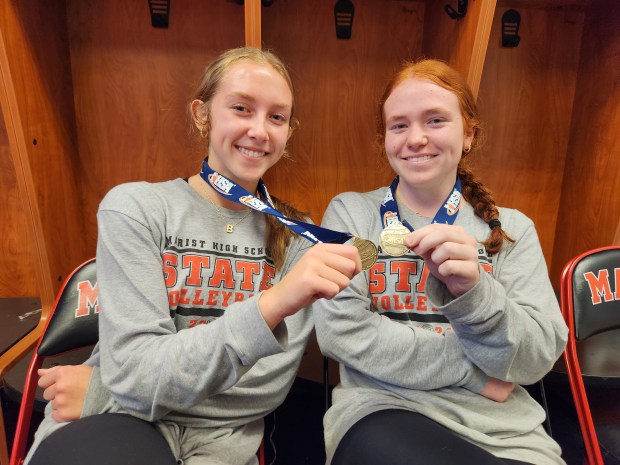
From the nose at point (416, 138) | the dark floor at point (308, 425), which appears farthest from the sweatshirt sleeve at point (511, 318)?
the dark floor at point (308, 425)

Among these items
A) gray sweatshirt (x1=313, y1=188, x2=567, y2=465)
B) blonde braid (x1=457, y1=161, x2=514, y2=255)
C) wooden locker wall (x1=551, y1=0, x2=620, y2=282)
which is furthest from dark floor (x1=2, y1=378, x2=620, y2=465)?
blonde braid (x1=457, y1=161, x2=514, y2=255)

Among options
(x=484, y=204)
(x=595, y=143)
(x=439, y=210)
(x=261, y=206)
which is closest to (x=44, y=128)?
(x=261, y=206)

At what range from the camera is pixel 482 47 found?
4.66ft

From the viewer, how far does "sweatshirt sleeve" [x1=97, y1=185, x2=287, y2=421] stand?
757mm

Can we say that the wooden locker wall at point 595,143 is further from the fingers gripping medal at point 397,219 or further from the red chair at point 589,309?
the fingers gripping medal at point 397,219

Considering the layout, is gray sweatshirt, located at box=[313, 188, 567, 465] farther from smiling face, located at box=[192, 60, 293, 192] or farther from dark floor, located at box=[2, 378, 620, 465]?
dark floor, located at box=[2, 378, 620, 465]

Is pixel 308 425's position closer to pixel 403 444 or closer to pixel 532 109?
pixel 403 444

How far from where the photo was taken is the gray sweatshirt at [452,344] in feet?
2.93

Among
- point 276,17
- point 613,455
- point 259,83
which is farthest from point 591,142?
point 259,83

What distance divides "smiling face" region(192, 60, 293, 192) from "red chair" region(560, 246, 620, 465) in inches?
39.2

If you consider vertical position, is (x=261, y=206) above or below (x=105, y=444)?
above

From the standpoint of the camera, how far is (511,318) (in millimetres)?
893

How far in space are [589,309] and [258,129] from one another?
1.14 metres

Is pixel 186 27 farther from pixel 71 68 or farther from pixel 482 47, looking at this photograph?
pixel 482 47
